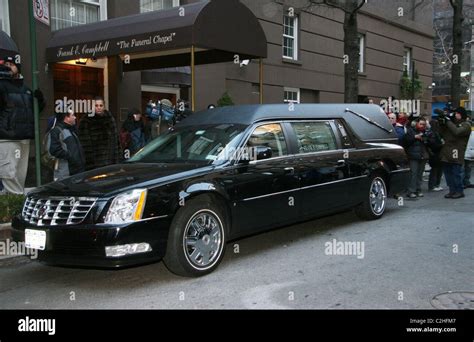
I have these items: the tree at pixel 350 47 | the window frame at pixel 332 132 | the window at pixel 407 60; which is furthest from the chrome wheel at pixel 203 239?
the window at pixel 407 60

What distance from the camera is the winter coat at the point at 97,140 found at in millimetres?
8438

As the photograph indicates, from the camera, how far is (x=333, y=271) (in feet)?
18.0

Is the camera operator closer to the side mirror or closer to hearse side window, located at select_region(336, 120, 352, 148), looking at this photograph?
hearse side window, located at select_region(336, 120, 352, 148)

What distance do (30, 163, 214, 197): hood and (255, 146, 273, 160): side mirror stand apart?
694mm

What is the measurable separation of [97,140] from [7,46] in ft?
11.1

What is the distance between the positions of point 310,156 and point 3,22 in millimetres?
7642

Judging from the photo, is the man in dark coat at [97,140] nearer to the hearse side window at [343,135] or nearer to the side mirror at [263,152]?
the side mirror at [263,152]

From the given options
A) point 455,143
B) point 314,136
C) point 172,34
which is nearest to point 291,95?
point 455,143

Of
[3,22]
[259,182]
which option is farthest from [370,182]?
[3,22]

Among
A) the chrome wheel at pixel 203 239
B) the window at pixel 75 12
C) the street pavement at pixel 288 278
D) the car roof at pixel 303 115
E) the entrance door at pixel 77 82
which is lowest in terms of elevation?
the street pavement at pixel 288 278

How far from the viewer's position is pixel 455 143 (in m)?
10.3

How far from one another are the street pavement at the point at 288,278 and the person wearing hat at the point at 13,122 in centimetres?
214
